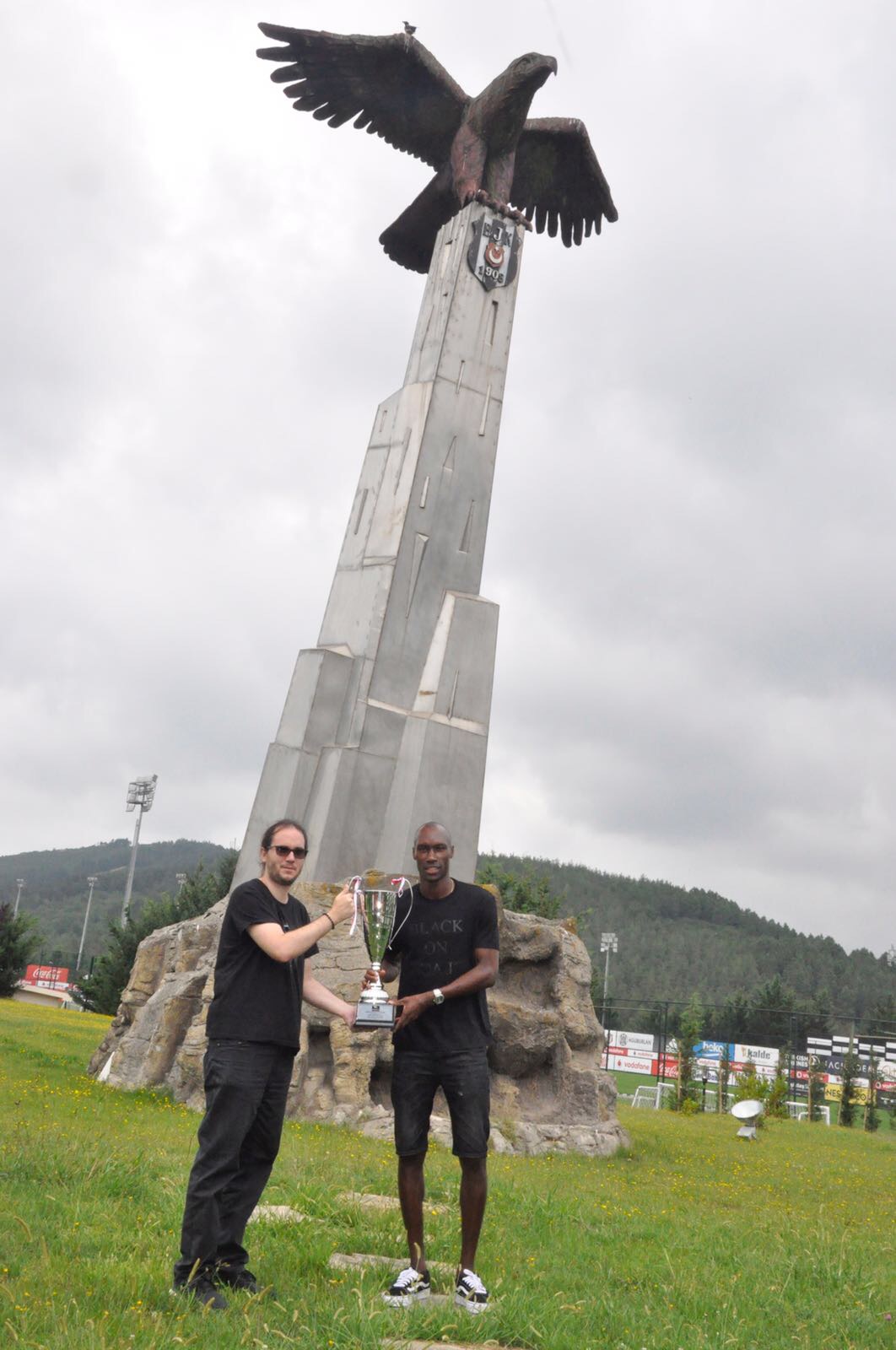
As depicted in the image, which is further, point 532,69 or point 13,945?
point 13,945

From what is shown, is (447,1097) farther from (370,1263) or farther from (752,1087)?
(752,1087)

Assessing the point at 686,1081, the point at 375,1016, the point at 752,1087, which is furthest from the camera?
the point at 686,1081

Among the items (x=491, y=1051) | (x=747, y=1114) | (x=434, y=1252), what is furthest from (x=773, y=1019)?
(x=434, y=1252)

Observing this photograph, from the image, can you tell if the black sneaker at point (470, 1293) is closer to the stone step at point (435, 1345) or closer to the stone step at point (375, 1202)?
the stone step at point (435, 1345)

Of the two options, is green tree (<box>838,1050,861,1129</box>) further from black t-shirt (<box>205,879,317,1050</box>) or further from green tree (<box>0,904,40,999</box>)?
black t-shirt (<box>205,879,317,1050</box>)

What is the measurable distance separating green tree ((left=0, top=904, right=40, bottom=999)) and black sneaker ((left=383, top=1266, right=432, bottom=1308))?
85.9ft

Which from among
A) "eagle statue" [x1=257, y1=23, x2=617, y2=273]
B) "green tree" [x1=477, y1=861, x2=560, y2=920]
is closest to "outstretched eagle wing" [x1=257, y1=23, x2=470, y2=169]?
"eagle statue" [x1=257, y1=23, x2=617, y2=273]

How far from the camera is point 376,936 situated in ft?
16.0

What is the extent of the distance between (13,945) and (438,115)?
22442mm

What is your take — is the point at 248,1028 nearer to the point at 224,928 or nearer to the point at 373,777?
the point at 224,928

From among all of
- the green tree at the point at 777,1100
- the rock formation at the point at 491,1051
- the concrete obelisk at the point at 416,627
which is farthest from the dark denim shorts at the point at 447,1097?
the green tree at the point at 777,1100

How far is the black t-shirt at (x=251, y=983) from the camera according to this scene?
444 centimetres

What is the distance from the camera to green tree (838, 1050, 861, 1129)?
85.4 feet

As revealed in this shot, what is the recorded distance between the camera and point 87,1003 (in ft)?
99.3
